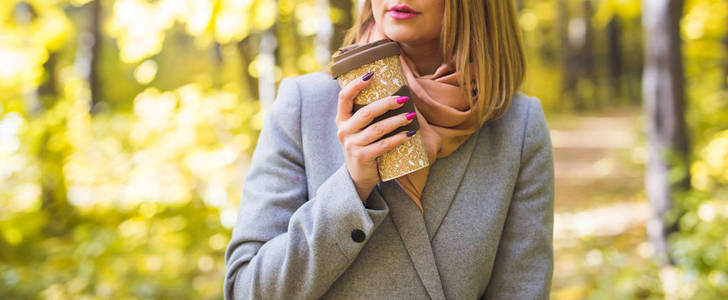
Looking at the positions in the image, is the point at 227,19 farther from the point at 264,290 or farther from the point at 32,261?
the point at 32,261

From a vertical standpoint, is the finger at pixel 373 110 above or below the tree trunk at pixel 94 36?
below

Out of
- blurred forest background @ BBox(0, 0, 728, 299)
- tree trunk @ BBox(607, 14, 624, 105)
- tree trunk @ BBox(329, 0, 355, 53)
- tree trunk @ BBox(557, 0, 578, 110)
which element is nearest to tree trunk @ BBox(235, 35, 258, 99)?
blurred forest background @ BBox(0, 0, 728, 299)

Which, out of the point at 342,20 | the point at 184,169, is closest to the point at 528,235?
the point at 342,20

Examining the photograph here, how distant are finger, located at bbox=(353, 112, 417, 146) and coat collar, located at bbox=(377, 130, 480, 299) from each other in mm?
253

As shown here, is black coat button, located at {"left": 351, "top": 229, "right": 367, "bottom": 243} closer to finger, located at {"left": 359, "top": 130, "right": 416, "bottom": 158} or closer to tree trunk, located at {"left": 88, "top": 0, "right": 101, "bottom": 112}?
finger, located at {"left": 359, "top": 130, "right": 416, "bottom": 158}

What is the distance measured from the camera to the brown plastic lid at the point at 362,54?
1088 millimetres

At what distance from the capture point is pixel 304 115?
4.45 feet

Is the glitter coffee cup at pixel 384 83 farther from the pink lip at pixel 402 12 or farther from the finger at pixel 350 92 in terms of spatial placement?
the pink lip at pixel 402 12

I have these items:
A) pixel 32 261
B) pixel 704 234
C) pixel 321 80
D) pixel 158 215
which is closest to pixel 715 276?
pixel 704 234

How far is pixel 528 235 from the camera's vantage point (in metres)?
1.36

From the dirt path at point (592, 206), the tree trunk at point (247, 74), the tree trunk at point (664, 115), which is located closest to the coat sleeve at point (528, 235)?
the dirt path at point (592, 206)

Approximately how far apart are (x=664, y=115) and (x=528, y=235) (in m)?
4.19

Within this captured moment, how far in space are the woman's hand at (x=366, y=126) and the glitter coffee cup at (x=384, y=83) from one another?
0.05ft

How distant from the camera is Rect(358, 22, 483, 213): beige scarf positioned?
1289mm
